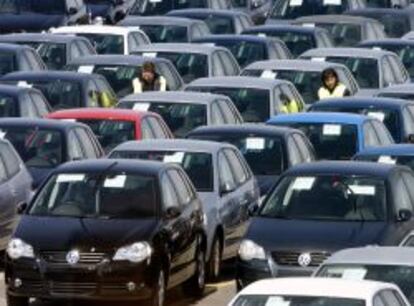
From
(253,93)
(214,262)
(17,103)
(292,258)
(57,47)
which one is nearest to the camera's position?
(292,258)

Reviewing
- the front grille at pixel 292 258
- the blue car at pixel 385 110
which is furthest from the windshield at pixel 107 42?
the front grille at pixel 292 258

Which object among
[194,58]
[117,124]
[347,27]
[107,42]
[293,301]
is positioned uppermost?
[293,301]

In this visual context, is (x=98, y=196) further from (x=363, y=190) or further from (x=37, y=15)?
(x=37, y=15)

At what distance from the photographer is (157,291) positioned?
23.3 metres

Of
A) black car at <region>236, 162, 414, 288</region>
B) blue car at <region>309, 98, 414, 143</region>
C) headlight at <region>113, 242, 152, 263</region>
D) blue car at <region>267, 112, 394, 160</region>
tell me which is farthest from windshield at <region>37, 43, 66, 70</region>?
headlight at <region>113, 242, 152, 263</region>

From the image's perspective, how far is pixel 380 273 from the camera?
64.7 feet

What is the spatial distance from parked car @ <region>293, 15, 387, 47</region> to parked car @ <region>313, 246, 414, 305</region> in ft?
88.2

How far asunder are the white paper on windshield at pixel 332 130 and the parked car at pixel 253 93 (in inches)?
129

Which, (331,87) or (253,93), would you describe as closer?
(253,93)

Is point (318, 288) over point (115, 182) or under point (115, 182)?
over

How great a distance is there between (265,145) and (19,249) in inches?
260

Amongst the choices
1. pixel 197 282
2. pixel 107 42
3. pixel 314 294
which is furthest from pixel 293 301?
pixel 107 42

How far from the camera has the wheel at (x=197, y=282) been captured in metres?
24.9

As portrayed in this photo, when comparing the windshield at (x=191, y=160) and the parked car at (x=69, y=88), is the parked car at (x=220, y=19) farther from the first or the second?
the windshield at (x=191, y=160)
